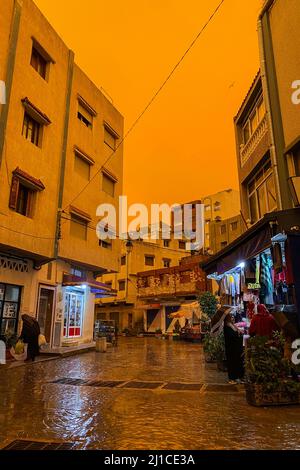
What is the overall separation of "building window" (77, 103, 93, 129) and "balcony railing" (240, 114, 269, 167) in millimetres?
11188

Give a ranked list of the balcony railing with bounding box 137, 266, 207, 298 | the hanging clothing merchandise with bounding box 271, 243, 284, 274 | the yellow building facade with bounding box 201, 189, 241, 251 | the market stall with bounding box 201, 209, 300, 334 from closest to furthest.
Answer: the market stall with bounding box 201, 209, 300, 334
the hanging clothing merchandise with bounding box 271, 243, 284, 274
the balcony railing with bounding box 137, 266, 207, 298
the yellow building facade with bounding box 201, 189, 241, 251

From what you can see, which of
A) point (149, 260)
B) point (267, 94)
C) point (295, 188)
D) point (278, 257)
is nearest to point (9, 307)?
point (278, 257)

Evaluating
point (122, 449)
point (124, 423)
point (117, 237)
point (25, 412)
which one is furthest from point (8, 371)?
point (117, 237)

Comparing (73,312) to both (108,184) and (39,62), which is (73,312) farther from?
(39,62)

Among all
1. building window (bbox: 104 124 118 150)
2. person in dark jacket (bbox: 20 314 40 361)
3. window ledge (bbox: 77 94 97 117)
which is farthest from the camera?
building window (bbox: 104 124 118 150)

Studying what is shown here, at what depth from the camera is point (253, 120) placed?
13.4 m

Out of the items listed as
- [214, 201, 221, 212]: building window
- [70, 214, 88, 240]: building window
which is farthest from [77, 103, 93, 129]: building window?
[214, 201, 221, 212]: building window

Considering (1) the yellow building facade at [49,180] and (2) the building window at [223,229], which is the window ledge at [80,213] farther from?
(2) the building window at [223,229]

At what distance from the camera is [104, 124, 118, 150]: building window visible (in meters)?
23.7

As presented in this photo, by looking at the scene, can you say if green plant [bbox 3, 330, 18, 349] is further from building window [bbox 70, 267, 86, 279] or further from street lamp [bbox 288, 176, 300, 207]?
street lamp [bbox 288, 176, 300, 207]

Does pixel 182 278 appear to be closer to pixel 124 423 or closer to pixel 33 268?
pixel 33 268

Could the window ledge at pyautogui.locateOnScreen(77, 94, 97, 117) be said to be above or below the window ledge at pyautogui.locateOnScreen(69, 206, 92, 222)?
above

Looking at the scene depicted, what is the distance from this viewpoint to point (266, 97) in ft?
33.7

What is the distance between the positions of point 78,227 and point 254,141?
11070 mm
